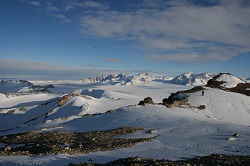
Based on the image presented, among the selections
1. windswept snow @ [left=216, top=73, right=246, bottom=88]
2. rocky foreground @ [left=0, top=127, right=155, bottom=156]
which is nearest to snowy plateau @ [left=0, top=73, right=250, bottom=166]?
windswept snow @ [left=216, top=73, right=246, bottom=88]

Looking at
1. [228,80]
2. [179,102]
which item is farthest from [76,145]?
[228,80]

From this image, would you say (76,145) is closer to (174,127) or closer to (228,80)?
(174,127)

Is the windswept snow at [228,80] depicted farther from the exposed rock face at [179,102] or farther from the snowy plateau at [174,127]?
the exposed rock face at [179,102]

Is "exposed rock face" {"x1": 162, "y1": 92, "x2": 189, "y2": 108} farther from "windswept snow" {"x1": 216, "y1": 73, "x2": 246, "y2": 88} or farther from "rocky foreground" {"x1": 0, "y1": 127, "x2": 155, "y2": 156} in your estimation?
"windswept snow" {"x1": 216, "y1": 73, "x2": 246, "y2": 88}

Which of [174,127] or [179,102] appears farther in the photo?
[179,102]

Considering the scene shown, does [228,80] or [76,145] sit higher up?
[228,80]

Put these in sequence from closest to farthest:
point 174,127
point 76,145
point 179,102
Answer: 1. point 76,145
2. point 174,127
3. point 179,102

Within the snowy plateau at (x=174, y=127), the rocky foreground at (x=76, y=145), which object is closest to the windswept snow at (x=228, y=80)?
the snowy plateau at (x=174, y=127)

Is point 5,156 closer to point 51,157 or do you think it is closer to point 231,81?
point 51,157

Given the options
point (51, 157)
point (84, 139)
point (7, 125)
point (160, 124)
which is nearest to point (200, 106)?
point (160, 124)

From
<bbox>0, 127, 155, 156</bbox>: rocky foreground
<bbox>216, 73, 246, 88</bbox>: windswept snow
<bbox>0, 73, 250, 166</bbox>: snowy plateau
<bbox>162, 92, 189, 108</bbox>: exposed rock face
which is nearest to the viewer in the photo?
<bbox>0, 73, 250, 166</bbox>: snowy plateau

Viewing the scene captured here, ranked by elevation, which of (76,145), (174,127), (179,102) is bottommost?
(76,145)

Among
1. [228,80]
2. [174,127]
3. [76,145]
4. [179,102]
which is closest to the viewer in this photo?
[76,145]
